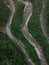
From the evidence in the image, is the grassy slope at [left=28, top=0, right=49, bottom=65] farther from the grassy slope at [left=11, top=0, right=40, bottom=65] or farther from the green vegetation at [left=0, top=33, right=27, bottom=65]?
the green vegetation at [left=0, top=33, right=27, bottom=65]

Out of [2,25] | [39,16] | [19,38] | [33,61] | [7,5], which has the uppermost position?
[7,5]

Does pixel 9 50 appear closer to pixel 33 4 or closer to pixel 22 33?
pixel 22 33

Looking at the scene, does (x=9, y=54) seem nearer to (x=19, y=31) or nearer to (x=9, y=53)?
(x=9, y=53)

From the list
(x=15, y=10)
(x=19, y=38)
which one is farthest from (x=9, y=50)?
(x=15, y=10)

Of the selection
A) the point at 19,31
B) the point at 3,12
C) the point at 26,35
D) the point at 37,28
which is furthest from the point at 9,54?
the point at 3,12

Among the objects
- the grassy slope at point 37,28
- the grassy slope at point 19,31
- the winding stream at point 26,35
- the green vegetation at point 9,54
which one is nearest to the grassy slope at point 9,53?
the green vegetation at point 9,54

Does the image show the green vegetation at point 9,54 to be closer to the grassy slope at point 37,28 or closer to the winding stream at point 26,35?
the winding stream at point 26,35

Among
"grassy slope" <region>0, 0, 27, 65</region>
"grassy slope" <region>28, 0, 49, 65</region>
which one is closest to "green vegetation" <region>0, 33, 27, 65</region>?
"grassy slope" <region>0, 0, 27, 65</region>
